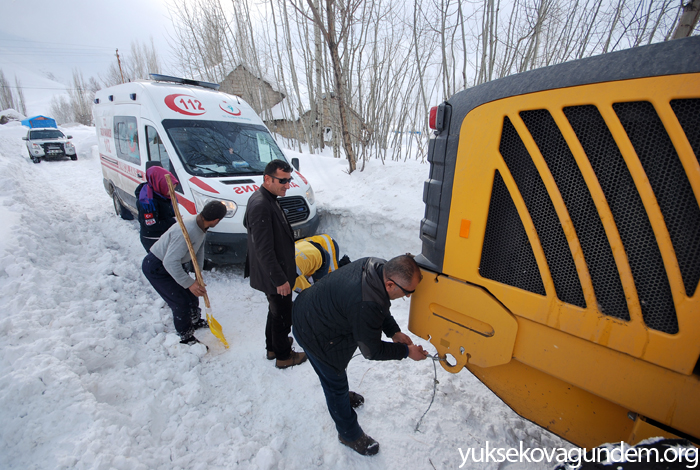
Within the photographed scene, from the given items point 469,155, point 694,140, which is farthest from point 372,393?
point 694,140

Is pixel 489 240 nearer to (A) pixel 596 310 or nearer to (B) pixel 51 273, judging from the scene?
(A) pixel 596 310

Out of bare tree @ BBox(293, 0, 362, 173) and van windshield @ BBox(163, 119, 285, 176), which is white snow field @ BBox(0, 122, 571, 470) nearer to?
van windshield @ BBox(163, 119, 285, 176)

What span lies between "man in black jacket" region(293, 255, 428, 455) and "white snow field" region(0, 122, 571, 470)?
18.7 inches

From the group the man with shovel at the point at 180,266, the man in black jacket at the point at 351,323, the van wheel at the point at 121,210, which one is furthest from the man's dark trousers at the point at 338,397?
the van wheel at the point at 121,210

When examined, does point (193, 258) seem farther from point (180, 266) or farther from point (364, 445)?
point (364, 445)

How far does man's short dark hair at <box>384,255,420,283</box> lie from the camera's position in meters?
1.74

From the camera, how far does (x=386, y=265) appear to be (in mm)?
1818

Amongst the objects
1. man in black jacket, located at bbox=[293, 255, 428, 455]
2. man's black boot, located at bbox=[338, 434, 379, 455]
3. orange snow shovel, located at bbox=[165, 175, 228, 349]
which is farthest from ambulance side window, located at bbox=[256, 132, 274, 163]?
man's black boot, located at bbox=[338, 434, 379, 455]

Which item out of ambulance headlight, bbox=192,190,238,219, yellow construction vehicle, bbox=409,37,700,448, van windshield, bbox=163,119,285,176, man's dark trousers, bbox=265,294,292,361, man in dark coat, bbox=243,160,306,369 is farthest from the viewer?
van windshield, bbox=163,119,285,176

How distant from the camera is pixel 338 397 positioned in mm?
2119

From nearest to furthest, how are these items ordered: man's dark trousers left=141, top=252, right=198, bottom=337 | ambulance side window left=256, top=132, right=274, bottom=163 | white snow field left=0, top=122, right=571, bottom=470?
white snow field left=0, top=122, right=571, bottom=470 < man's dark trousers left=141, top=252, right=198, bottom=337 < ambulance side window left=256, top=132, right=274, bottom=163

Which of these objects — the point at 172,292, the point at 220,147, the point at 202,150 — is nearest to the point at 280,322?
the point at 172,292

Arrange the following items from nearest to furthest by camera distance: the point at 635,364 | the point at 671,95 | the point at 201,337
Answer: the point at 671,95
the point at 635,364
the point at 201,337

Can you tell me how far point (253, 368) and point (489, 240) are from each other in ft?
8.51
